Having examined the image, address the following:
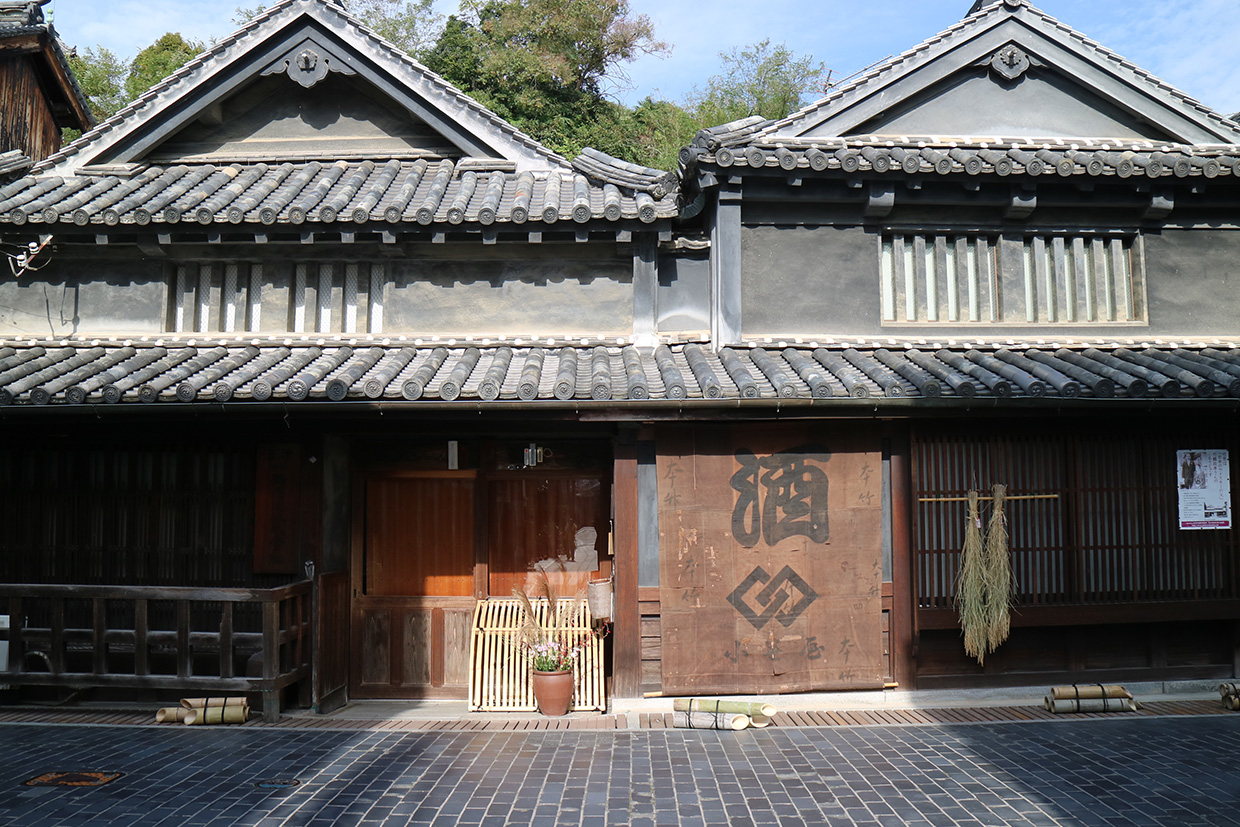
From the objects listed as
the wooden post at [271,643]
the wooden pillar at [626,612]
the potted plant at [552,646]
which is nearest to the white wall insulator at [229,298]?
the wooden post at [271,643]

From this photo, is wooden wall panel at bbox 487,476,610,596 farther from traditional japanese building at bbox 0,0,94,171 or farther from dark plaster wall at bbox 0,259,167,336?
traditional japanese building at bbox 0,0,94,171

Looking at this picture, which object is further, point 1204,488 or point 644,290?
point 644,290

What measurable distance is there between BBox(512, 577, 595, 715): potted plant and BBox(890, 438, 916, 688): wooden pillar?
351 cm

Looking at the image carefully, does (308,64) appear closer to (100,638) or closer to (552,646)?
(100,638)

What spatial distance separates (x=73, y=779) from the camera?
22.3 ft

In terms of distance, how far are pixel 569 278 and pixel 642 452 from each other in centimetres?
279

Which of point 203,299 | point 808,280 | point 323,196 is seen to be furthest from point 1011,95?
point 203,299

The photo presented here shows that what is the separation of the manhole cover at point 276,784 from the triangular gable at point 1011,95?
9.01m

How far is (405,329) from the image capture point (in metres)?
10.3

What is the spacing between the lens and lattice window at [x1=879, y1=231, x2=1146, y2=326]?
10188 mm

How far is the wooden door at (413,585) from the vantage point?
9.77m

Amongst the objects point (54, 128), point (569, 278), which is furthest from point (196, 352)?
point (54, 128)

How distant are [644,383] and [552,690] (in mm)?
3613

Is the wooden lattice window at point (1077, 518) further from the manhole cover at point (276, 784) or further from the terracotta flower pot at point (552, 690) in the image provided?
the manhole cover at point (276, 784)
